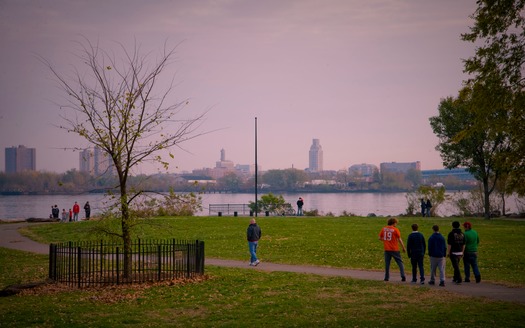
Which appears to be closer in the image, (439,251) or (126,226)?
(439,251)

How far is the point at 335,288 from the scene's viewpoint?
15.7m

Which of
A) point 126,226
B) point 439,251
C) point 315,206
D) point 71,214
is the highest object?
point 126,226

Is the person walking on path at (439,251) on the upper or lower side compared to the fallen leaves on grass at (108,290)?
upper

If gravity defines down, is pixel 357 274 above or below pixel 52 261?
below

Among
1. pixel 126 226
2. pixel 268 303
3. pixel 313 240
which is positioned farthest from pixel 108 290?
pixel 313 240

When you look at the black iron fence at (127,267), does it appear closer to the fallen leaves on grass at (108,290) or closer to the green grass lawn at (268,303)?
the fallen leaves on grass at (108,290)

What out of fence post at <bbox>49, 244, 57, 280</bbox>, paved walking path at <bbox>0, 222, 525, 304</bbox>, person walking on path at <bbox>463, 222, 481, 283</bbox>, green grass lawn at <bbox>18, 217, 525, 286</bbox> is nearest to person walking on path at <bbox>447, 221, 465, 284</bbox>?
person walking on path at <bbox>463, 222, 481, 283</bbox>

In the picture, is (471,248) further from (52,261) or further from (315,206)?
(315,206)

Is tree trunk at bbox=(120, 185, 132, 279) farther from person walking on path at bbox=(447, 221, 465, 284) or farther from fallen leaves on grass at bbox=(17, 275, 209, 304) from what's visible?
Result: person walking on path at bbox=(447, 221, 465, 284)

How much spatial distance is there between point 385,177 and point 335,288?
168m

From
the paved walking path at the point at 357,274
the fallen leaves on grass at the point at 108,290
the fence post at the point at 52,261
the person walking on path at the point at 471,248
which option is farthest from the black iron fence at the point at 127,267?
the person walking on path at the point at 471,248

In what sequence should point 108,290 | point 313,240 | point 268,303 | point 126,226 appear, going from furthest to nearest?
point 313,240 < point 126,226 < point 108,290 < point 268,303

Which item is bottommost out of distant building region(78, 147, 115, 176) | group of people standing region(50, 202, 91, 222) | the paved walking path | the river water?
the river water

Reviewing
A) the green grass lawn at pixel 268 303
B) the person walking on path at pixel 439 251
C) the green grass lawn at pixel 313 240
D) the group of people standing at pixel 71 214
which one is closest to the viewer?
the green grass lawn at pixel 268 303
